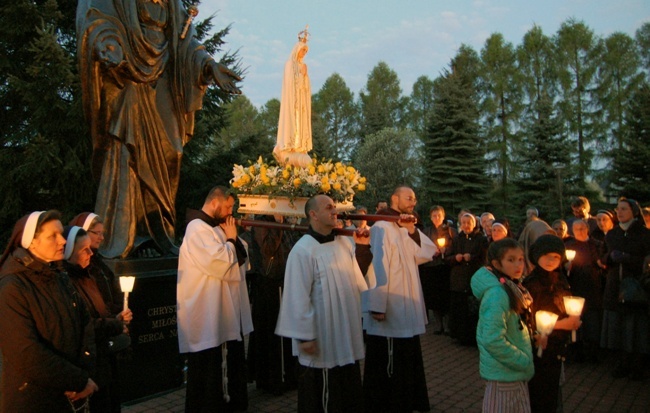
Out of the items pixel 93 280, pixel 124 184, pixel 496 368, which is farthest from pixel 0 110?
pixel 496 368

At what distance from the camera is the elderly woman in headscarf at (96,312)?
12.4ft

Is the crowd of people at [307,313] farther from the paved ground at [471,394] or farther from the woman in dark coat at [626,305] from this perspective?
the paved ground at [471,394]

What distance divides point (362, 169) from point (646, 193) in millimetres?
15617

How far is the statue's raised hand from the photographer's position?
265 inches

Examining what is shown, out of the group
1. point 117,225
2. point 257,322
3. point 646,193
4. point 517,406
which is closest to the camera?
point 517,406

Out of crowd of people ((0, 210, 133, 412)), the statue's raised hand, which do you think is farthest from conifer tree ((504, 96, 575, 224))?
crowd of people ((0, 210, 133, 412))

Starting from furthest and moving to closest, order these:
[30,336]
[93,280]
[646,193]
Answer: [646,193] < [93,280] < [30,336]

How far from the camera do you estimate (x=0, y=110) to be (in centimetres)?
1459

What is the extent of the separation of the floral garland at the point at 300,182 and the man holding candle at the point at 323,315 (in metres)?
2.19

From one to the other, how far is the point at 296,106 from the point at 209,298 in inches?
199

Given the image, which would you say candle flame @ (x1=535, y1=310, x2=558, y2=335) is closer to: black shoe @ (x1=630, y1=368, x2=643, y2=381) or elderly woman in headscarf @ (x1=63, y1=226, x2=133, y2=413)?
elderly woman in headscarf @ (x1=63, y1=226, x2=133, y2=413)

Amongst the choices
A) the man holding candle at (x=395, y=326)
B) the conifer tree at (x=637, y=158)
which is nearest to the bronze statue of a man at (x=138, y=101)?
the man holding candle at (x=395, y=326)

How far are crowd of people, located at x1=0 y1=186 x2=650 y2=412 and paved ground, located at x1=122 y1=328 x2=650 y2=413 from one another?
273 millimetres

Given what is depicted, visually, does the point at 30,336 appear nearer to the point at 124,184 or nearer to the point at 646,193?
the point at 124,184
